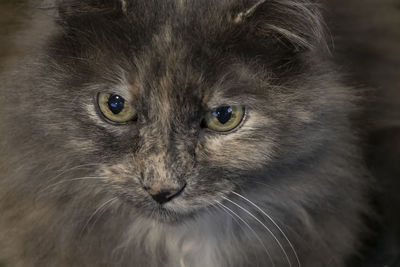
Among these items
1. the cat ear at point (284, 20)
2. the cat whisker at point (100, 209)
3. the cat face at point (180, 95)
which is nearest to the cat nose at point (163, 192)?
the cat face at point (180, 95)

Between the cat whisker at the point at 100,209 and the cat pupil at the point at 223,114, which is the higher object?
the cat pupil at the point at 223,114

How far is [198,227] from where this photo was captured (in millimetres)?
1589

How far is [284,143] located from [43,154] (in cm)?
66

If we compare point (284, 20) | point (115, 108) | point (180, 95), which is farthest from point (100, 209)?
point (284, 20)

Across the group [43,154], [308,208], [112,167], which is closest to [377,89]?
[308,208]

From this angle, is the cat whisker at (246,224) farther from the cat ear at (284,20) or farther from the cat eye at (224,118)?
the cat ear at (284,20)

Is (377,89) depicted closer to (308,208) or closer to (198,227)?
(308,208)

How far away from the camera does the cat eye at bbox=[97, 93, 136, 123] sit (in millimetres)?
1356

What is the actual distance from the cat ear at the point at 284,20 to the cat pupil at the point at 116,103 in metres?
0.33

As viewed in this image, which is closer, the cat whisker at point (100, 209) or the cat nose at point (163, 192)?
the cat nose at point (163, 192)

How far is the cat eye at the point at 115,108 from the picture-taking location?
136 centimetres

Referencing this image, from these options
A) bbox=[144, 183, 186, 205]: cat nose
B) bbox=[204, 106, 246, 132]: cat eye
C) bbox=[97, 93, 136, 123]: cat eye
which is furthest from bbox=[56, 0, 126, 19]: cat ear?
bbox=[144, 183, 186, 205]: cat nose

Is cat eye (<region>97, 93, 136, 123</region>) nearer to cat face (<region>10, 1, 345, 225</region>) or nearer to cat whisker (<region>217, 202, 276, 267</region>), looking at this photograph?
cat face (<region>10, 1, 345, 225</region>)

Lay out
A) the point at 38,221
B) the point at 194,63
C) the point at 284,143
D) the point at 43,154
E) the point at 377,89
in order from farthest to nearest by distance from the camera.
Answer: the point at 377,89 → the point at 38,221 → the point at 43,154 → the point at 284,143 → the point at 194,63
